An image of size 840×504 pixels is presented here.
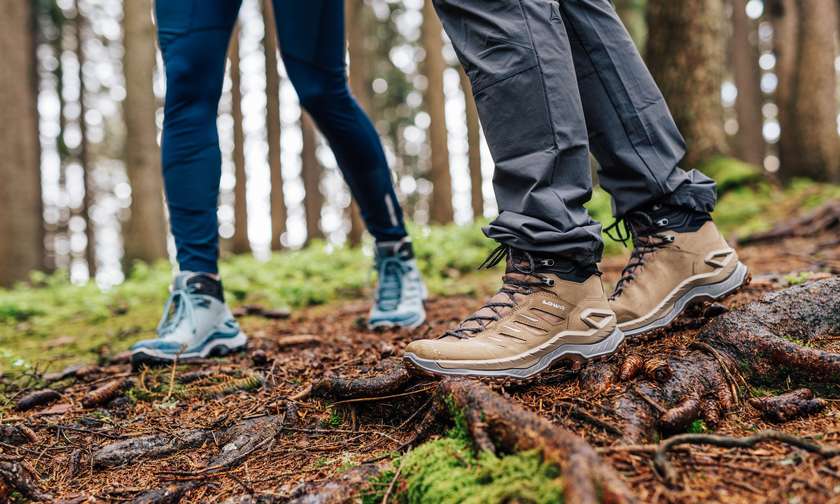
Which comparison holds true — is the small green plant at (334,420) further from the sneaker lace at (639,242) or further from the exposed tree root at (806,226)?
the exposed tree root at (806,226)

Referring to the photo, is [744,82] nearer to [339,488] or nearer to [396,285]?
[396,285]

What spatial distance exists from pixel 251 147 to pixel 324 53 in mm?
21812

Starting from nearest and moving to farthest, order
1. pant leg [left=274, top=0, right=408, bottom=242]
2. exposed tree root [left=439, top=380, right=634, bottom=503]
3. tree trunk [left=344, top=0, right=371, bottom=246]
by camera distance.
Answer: exposed tree root [left=439, top=380, right=634, bottom=503] < pant leg [left=274, top=0, right=408, bottom=242] < tree trunk [left=344, top=0, right=371, bottom=246]

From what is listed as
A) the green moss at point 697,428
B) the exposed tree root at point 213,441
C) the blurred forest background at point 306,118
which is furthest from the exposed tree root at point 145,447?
Result: the blurred forest background at point 306,118

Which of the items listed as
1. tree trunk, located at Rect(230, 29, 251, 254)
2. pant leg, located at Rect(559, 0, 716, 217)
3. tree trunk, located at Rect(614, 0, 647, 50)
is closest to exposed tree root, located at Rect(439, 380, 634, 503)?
pant leg, located at Rect(559, 0, 716, 217)

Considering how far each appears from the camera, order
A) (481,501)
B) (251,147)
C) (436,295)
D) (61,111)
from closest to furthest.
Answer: (481,501) → (436,295) → (61,111) → (251,147)

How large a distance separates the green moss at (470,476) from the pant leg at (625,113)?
119 centimetres

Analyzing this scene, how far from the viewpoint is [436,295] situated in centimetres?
468

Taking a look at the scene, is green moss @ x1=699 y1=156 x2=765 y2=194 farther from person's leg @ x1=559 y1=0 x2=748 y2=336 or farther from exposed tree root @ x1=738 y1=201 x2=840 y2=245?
person's leg @ x1=559 y1=0 x2=748 y2=336

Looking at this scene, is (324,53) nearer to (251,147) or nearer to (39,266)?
(39,266)

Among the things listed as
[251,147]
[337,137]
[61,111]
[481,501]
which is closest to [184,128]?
[337,137]

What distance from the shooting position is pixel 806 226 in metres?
5.09

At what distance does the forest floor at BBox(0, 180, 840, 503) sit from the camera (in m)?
1.19

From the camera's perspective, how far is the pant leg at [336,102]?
111 inches
